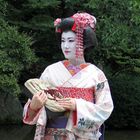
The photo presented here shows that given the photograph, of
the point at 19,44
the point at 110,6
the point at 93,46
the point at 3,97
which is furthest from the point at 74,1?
the point at 93,46

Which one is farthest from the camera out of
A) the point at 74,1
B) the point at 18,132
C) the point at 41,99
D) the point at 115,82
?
the point at 115,82

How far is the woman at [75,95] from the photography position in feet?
10.7

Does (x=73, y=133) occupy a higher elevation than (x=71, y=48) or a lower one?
lower

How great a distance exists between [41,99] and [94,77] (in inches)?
17.4

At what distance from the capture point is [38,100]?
10.5 ft

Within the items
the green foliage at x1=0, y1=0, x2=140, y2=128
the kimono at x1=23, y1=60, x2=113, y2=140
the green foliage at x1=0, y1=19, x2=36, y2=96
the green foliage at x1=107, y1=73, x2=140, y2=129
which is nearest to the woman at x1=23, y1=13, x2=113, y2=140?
the kimono at x1=23, y1=60, x2=113, y2=140

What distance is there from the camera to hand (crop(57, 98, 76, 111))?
323cm

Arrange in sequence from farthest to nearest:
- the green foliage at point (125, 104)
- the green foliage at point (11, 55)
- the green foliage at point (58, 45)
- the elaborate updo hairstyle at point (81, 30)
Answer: the green foliage at point (125, 104) < the green foliage at point (58, 45) < the green foliage at point (11, 55) < the elaborate updo hairstyle at point (81, 30)

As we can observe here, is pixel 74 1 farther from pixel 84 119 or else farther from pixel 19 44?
pixel 84 119

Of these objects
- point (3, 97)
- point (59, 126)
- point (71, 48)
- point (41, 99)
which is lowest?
point (3, 97)

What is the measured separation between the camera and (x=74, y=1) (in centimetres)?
798

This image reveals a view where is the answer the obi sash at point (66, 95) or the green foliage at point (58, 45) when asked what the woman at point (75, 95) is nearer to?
the obi sash at point (66, 95)

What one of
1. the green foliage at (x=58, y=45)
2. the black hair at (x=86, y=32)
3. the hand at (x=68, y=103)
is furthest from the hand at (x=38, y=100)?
the green foliage at (x=58, y=45)

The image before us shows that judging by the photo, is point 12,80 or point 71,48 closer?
point 71,48
